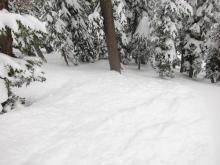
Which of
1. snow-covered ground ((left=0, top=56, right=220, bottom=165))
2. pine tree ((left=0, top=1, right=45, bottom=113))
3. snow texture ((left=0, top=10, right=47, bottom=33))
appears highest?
snow texture ((left=0, top=10, right=47, bottom=33))

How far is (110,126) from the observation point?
8352 millimetres

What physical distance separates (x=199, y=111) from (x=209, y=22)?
11.9 meters

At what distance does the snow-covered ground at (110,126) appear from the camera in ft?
22.6

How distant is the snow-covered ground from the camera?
6.89 meters

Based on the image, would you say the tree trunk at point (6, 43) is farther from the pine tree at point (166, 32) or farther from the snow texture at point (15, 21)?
the pine tree at point (166, 32)

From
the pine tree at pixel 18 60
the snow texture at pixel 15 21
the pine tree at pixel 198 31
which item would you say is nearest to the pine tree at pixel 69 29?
the pine tree at pixel 198 31

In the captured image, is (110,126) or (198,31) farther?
(198,31)

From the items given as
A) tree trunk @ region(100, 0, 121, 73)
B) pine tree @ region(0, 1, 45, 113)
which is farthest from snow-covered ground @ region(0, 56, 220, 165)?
tree trunk @ region(100, 0, 121, 73)

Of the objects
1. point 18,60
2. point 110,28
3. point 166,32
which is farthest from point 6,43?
point 166,32

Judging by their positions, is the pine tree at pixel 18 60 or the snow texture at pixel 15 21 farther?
the pine tree at pixel 18 60

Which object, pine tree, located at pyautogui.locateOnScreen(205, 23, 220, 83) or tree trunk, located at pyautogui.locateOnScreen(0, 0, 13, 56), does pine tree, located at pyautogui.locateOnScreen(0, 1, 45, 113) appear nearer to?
tree trunk, located at pyautogui.locateOnScreen(0, 0, 13, 56)

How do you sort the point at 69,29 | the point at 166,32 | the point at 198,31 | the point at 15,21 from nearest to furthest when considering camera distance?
the point at 15,21, the point at 166,32, the point at 69,29, the point at 198,31

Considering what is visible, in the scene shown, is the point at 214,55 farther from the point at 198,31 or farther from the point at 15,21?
the point at 15,21

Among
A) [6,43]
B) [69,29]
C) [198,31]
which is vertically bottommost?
[6,43]
